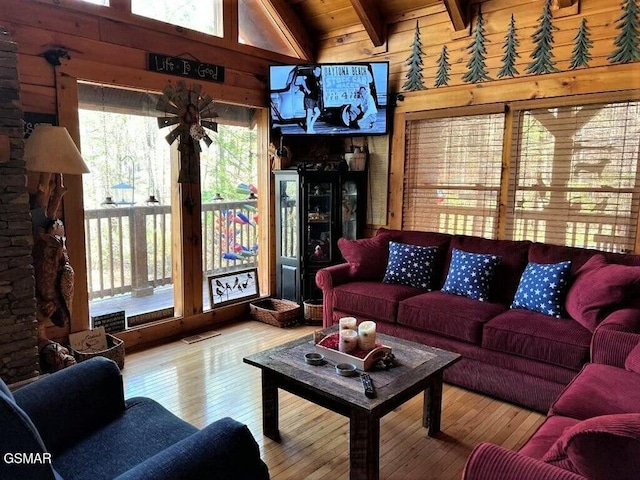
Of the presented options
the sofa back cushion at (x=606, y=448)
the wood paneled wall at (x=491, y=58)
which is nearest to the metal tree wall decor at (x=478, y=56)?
the wood paneled wall at (x=491, y=58)

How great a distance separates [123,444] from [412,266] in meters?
2.58

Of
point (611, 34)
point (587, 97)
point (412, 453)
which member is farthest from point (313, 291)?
point (611, 34)

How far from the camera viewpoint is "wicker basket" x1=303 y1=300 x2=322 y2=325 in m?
4.30

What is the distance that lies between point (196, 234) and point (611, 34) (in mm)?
3536

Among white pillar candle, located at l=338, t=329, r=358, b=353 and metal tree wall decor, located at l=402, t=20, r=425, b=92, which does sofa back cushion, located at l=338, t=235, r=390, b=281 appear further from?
white pillar candle, located at l=338, t=329, r=358, b=353

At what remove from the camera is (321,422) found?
261cm

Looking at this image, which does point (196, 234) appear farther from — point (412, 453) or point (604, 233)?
point (604, 233)

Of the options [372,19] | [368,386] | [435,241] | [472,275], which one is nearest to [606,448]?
[368,386]

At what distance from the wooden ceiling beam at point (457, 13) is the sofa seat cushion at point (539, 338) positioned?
8.07 feet

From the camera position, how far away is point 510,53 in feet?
12.0

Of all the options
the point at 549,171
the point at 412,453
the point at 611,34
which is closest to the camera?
the point at 412,453

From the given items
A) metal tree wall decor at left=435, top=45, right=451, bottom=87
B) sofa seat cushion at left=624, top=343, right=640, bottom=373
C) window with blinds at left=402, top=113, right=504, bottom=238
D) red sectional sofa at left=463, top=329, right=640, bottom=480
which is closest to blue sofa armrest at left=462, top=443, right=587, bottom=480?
red sectional sofa at left=463, top=329, right=640, bottom=480

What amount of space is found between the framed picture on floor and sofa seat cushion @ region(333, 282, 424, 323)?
1224 millimetres

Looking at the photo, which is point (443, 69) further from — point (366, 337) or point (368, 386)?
point (368, 386)
